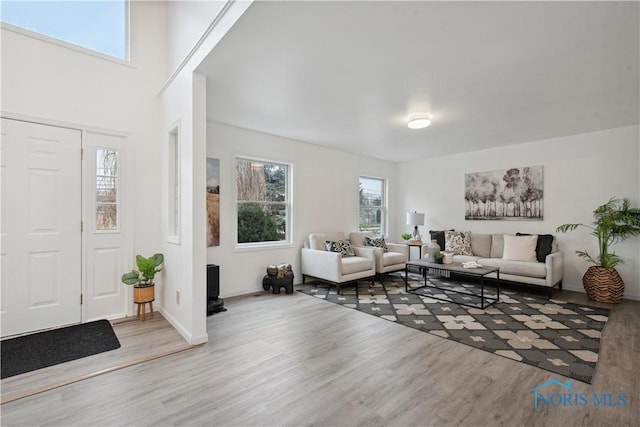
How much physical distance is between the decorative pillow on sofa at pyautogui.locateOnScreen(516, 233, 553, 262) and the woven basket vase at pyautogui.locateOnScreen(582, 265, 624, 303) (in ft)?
1.84

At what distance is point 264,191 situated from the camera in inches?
188

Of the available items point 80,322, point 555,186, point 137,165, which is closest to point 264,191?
point 137,165

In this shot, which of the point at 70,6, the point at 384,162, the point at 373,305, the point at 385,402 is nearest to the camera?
the point at 385,402

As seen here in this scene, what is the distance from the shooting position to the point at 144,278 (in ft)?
10.8

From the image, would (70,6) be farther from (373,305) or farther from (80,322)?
(373,305)

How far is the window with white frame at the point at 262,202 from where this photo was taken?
179 inches

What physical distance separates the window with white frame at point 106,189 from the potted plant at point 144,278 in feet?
Answer: 1.76

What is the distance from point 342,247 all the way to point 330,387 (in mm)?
3034

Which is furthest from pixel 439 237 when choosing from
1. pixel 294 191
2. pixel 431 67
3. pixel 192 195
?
pixel 192 195

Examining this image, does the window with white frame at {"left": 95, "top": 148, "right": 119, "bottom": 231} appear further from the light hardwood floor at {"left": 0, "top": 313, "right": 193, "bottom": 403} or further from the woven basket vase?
the woven basket vase

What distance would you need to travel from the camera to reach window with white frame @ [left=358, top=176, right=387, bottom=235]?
6418 mm

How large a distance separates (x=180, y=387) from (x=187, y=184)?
1656mm

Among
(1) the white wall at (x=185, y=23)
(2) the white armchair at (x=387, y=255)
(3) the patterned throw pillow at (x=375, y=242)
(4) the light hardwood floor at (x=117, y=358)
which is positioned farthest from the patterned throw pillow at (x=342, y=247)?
(1) the white wall at (x=185, y=23)

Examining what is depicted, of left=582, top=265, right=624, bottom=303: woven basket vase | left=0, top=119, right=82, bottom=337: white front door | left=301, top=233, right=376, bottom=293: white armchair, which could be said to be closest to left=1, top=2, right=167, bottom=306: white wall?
left=0, top=119, right=82, bottom=337: white front door
